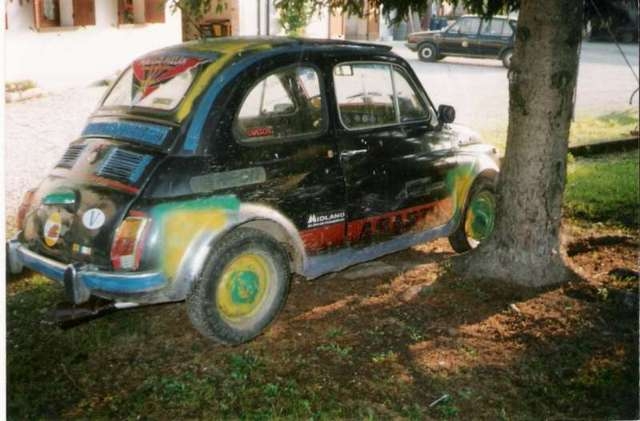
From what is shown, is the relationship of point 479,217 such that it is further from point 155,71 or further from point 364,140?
point 155,71

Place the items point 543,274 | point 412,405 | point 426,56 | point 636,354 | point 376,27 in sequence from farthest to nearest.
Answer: point 376,27, point 426,56, point 543,274, point 636,354, point 412,405

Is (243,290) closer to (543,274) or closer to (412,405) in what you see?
(412,405)

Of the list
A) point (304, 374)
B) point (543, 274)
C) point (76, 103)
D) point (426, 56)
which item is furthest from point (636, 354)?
point (426, 56)

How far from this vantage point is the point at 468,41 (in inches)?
810

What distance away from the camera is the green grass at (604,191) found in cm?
680

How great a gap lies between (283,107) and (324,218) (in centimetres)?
80

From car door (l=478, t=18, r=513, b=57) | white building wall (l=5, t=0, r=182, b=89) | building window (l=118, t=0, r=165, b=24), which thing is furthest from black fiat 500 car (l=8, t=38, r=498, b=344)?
car door (l=478, t=18, r=513, b=57)

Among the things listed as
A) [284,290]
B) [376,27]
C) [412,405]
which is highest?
[376,27]

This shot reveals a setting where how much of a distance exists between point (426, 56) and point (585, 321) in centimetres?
1798

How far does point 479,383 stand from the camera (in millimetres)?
3742

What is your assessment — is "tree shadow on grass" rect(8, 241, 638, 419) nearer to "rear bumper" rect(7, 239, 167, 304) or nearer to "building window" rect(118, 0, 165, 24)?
"rear bumper" rect(7, 239, 167, 304)

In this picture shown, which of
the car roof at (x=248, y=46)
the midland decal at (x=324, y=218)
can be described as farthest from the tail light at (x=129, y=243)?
the car roof at (x=248, y=46)

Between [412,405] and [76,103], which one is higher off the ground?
[76,103]

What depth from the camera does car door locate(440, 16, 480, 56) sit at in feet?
67.3
